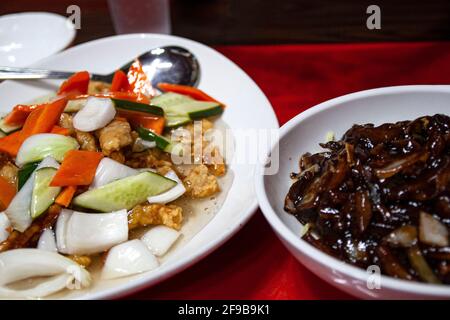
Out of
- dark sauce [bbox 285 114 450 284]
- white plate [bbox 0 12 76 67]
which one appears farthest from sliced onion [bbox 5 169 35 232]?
white plate [bbox 0 12 76 67]

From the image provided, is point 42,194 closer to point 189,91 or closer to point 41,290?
point 41,290

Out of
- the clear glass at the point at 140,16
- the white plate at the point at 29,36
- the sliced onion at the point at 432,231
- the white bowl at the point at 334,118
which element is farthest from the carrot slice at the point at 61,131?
the sliced onion at the point at 432,231

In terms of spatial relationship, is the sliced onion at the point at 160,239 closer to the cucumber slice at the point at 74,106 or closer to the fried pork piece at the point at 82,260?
the fried pork piece at the point at 82,260

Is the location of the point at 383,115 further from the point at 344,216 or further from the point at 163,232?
the point at 163,232

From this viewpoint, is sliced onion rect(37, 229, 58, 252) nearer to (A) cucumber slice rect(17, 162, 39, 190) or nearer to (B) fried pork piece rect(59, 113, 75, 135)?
(A) cucumber slice rect(17, 162, 39, 190)

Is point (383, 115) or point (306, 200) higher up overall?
point (383, 115)

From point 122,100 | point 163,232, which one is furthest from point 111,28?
point 163,232
